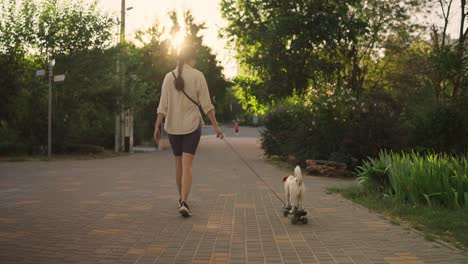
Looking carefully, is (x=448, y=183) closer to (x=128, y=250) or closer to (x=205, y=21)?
(x=128, y=250)

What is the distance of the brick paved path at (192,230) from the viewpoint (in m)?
4.59

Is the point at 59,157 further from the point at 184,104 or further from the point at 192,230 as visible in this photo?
the point at 192,230

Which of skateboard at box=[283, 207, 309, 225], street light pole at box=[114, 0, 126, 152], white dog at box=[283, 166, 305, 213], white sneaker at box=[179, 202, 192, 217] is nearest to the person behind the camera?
skateboard at box=[283, 207, 309, 225]

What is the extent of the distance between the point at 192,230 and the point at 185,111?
1.67 meters

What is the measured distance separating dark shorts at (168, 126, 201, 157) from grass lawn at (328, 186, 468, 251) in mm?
2500

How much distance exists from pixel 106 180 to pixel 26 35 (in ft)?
35.8

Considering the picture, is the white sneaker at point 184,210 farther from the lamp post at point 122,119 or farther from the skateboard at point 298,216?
the lamp post at point 122,119

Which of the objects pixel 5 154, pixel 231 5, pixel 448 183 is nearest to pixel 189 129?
pixel 448 183

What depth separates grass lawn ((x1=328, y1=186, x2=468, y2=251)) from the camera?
17.7 ft

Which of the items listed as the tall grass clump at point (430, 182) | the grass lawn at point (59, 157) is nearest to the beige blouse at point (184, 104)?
the tall grass clump at point (430, 182)

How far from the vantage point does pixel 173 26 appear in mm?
33219

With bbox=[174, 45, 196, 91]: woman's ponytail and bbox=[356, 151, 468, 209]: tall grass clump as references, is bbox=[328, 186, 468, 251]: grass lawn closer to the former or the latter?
bbox=[356, 151, 468, 209]: tall grass clump

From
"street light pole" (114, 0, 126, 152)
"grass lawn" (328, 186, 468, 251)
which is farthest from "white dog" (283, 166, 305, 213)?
"street light pole" (114, 0, 126, 152)

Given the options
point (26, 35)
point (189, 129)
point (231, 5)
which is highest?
point (231, 5)
